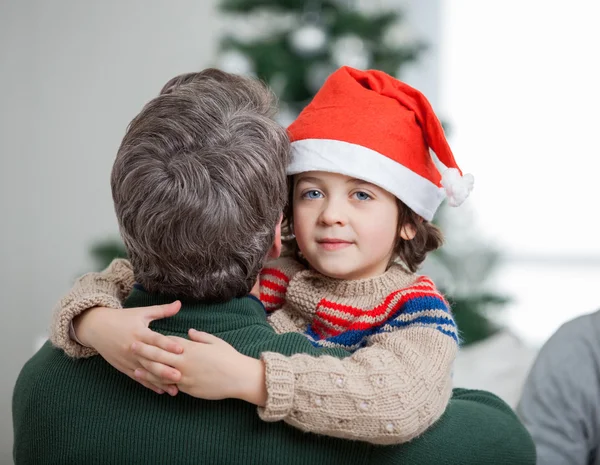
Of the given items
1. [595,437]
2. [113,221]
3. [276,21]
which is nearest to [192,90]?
[595,437]

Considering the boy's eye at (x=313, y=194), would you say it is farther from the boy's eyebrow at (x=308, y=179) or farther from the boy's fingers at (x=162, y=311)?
the boy's fingers at (x=162, y=311)

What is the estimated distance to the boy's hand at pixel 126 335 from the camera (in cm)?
100

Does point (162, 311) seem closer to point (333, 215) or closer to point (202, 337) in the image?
point (202, 337)

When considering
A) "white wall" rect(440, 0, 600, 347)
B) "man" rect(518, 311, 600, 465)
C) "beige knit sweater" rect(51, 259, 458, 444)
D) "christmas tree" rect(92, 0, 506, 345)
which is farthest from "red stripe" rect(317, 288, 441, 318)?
"white wall" rect(440, 0, 600, 347)

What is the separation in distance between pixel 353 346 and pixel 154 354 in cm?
41

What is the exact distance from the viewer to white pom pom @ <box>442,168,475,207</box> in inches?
53.0

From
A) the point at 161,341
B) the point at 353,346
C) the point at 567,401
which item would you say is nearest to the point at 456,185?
the point at 353,346

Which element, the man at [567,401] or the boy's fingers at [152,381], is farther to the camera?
the man at [567,401]

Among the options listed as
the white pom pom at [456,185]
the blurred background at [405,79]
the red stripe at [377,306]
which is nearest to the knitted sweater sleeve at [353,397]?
the red stripe at [377,306]

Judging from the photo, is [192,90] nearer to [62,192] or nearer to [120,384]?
[120,384]

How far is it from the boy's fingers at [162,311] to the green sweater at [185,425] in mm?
21

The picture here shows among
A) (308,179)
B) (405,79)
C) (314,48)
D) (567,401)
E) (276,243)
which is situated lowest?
(567,401)

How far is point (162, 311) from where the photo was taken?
104 centimetres

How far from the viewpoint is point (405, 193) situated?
1.35 metres
